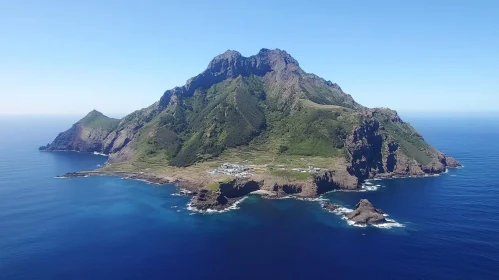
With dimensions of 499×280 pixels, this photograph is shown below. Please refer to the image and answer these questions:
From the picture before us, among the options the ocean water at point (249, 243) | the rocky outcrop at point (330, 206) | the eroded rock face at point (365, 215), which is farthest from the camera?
the rocky outcrop at point (330, 206)

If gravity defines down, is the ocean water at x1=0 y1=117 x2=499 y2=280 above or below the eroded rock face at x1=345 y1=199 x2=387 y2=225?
below

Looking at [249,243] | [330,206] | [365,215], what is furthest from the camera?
[330,206]

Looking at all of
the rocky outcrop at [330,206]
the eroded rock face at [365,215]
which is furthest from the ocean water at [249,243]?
the eroded rock face at [365,215]

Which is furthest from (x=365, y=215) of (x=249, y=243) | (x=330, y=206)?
(x=249, y=243)

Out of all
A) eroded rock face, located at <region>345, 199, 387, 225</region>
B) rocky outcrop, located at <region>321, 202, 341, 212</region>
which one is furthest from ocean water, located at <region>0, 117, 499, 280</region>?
eroded rock face, located at <region>345, 199, 387, 225</region>

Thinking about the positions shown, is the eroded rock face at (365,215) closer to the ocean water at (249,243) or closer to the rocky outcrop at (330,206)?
the ocean water at (249,243)

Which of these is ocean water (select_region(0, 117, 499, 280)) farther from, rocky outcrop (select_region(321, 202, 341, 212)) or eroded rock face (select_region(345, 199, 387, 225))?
eroded rock face (select_region(345, 199, 387, 225))

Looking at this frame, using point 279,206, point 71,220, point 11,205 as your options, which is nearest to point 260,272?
point 279,206

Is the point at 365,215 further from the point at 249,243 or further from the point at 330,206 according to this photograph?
the point at 249,243
